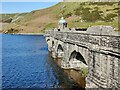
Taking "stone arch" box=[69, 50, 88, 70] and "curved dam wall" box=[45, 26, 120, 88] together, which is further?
"stone arch" box=[69, 50, 88, 70]

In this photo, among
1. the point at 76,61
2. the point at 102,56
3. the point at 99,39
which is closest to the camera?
the point at 102,56

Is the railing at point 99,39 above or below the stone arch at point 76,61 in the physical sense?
above

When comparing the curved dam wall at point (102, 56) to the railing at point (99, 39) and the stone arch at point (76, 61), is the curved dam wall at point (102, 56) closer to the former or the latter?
the railing at point (99, 39)

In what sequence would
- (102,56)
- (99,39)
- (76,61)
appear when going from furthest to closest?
(76,61), (99,39), (102,56)

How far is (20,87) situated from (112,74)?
599 inches

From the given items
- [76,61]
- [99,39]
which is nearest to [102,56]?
[99,39]

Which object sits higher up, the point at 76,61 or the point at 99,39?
the point at 99,39

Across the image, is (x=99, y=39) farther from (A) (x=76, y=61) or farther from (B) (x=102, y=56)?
(A) (x=76, y=61)

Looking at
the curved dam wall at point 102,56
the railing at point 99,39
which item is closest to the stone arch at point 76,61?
the railing at point 99,39

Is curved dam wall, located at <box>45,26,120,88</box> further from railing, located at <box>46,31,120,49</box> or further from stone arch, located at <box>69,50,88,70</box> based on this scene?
stone arch, located at <box>69,50,88,70</box>

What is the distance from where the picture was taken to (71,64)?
1629 inches

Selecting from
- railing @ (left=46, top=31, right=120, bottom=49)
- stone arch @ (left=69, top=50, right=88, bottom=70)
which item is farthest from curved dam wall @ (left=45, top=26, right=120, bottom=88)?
stone arch @ (left=69, top=50, right=88, bottom=70)

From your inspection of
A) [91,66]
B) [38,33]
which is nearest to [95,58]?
[91,66]

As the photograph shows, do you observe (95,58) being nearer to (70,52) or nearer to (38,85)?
(38,85)
